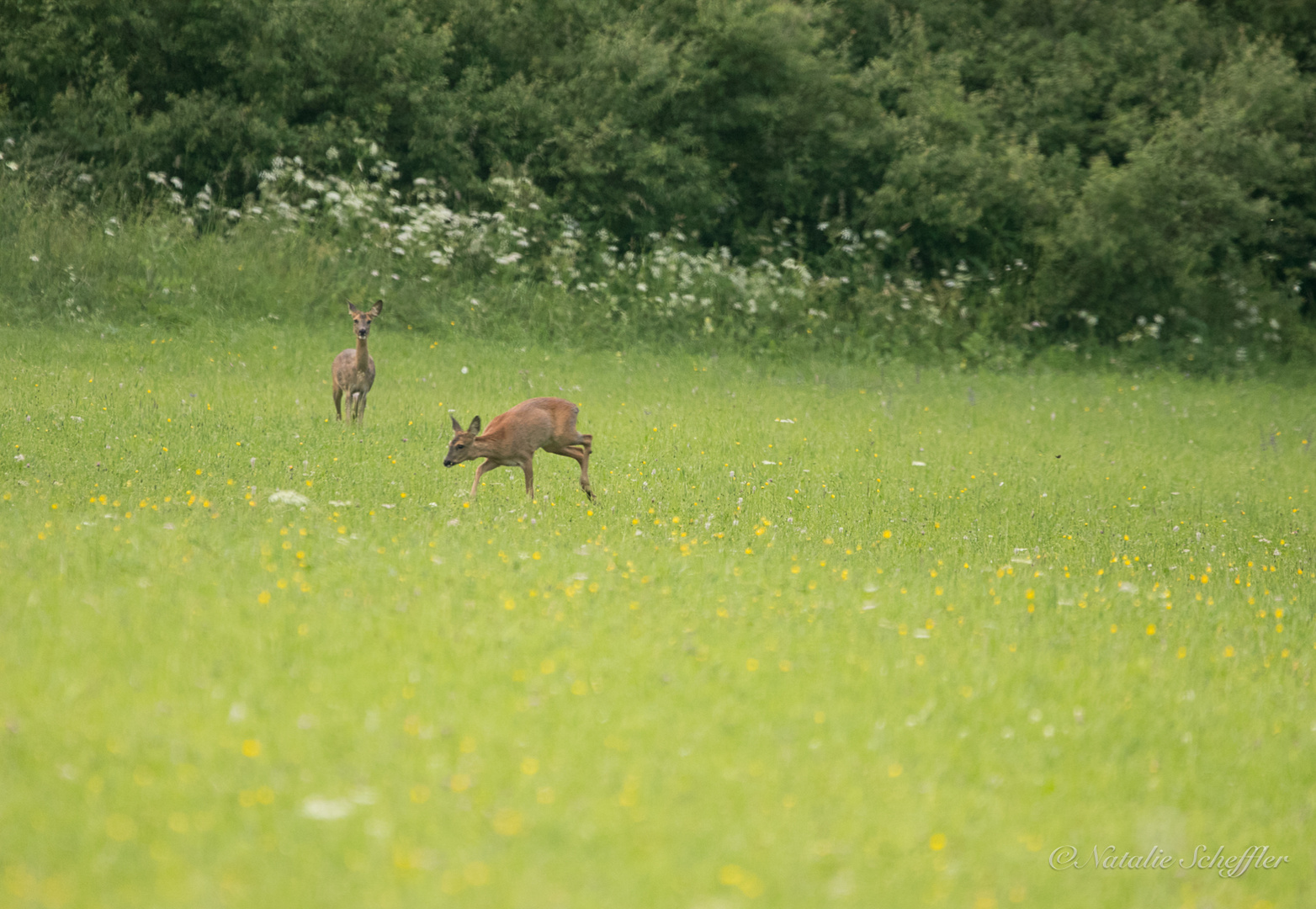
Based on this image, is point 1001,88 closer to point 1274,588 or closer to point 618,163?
point 618,163

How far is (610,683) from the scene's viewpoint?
5285 mm

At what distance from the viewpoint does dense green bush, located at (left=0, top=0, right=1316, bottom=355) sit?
20688 millimetres

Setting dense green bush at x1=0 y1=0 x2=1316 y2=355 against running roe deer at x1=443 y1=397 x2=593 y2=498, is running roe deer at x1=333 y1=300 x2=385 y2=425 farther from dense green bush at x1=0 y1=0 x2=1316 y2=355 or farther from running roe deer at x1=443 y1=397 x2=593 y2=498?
dense green bush at x1=0 y1=0 x2=1316 y2=355

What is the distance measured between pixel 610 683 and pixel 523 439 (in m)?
4.50

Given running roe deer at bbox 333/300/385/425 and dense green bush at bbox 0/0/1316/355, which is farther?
dense green bush at bbox 0/0/1316/355

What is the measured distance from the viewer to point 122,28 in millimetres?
20625

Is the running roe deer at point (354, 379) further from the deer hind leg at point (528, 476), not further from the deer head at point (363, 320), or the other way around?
the deer hind leg at point (528, 476)

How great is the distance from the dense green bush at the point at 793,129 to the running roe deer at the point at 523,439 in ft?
39.9

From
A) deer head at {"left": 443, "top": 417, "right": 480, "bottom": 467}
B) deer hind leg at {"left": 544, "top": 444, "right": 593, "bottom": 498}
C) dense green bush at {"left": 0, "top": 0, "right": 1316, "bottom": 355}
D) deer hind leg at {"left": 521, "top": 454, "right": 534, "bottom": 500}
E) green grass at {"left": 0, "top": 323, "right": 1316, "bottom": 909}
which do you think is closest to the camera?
green grass at {"left": 0, "top": 323, "right": 1316, "bottom": 909}

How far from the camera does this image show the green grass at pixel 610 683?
3936 millimetres

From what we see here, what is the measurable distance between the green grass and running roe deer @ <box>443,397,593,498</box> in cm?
32
